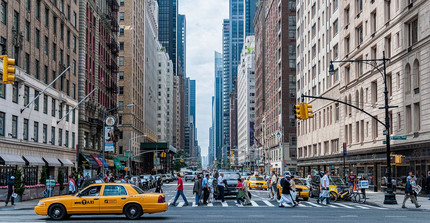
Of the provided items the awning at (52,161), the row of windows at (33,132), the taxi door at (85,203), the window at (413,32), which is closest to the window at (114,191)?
the taxi door at (85,203)

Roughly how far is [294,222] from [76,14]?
164 feet

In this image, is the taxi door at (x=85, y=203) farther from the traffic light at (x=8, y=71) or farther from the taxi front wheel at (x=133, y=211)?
the traffic light at (x=8, y=71)

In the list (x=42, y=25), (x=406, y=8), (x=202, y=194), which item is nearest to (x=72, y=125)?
(x=42, y=25)

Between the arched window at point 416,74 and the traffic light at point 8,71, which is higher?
the arched window at point 416,74

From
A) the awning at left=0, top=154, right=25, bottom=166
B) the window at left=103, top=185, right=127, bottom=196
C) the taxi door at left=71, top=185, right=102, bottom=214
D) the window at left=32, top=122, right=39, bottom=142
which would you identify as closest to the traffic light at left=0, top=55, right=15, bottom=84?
the taxi door at left=71, top=185, right=102, bottom=214

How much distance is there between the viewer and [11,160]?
39812 millimetres

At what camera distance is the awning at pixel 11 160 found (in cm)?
3838

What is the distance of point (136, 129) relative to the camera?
111000 millimetres

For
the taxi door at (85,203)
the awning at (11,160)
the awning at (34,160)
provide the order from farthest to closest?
the awning at (34,160) → the awning at (11,160) → the taxi door at (85,203)

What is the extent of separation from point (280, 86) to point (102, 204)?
286 feet

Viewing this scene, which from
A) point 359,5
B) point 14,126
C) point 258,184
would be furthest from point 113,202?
point 359,5

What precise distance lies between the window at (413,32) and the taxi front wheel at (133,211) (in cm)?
2884

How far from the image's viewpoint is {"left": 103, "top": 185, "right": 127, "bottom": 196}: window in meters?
22.0

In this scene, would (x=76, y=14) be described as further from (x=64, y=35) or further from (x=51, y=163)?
(x=51, y=163)
